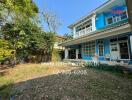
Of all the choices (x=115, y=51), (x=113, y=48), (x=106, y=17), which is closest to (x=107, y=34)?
(x=113, y=48)

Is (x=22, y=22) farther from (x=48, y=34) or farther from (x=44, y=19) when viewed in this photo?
(x=44, y=19)

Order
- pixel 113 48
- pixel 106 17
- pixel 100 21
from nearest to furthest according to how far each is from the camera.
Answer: pixel 113 48, pixel 106 17, pixel 100 21

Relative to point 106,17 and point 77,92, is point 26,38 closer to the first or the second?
point 106,17

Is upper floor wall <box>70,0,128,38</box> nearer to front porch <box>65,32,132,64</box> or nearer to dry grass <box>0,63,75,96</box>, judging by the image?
front porch <box>65,32,132,64</box>

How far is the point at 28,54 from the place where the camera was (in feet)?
64.6

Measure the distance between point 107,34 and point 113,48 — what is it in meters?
2.52

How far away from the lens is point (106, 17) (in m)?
16.5

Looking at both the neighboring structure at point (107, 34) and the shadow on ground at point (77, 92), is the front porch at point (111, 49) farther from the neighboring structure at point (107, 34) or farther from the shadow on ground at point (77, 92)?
the shadow on ground at point (77, 92)

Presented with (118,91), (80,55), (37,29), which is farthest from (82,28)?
(118,91)

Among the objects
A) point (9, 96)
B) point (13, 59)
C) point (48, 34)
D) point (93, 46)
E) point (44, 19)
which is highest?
point (44, 19)

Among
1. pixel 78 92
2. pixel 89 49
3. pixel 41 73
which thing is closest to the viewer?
pixel 78 92

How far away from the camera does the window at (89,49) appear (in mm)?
17109

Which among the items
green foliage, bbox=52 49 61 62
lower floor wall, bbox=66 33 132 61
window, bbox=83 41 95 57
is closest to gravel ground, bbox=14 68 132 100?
lower floor wall, bbox=66 33 132 61

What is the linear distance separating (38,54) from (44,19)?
1072 centimetres
